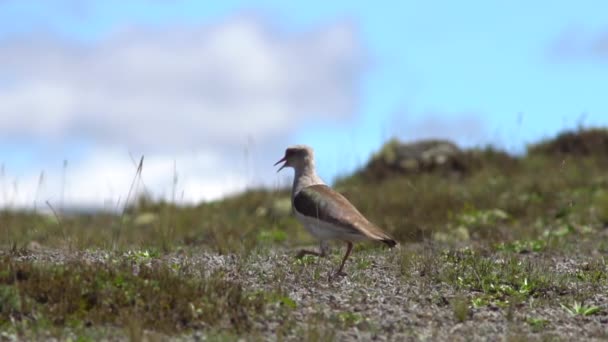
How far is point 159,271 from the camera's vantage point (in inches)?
352

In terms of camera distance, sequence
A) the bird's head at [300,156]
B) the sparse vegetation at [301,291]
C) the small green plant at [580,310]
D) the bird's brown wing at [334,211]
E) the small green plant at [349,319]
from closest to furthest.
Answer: the sparse vegetation at [301,291]
the small green plant at [349,319]
the small green plant at [580,310]
the bird's brown wing at [334,211]
the bird's head at [300,156]

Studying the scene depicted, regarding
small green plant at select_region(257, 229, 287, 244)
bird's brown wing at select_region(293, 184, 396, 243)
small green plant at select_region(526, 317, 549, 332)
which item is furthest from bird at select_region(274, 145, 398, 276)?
small green plant at select_region(257, 229, 287, 244)

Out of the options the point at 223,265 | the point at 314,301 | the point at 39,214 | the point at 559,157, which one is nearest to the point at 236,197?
the point at 39,214

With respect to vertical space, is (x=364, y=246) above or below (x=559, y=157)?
below

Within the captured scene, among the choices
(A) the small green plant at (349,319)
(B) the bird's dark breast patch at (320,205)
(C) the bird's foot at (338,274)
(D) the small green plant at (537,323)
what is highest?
(B) the bird's dark breast patch at (320,205)

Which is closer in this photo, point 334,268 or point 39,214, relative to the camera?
point 334,268

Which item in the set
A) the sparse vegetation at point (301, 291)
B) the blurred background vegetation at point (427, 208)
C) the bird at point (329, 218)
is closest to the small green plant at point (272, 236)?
the blurred background vegetation at point (427, 208)

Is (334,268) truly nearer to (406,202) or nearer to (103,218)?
(406,202)

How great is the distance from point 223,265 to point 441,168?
52.7 feet

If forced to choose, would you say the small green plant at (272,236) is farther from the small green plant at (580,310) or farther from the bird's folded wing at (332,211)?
the small green plant at (580,310)

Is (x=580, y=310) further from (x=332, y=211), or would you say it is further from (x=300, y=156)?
(x=300, y=156)

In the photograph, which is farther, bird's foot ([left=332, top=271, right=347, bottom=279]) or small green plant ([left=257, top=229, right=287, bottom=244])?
small green plant ([left=257, top=229, right=287, bottom=244])

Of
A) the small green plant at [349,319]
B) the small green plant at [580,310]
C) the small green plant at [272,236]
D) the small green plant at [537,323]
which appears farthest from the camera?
the small green plant at [272,236]

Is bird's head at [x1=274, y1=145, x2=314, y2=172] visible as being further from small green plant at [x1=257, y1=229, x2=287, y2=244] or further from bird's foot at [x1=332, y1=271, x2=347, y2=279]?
small green plant at [x1=257, y1=229, x2=287, y2=244]
